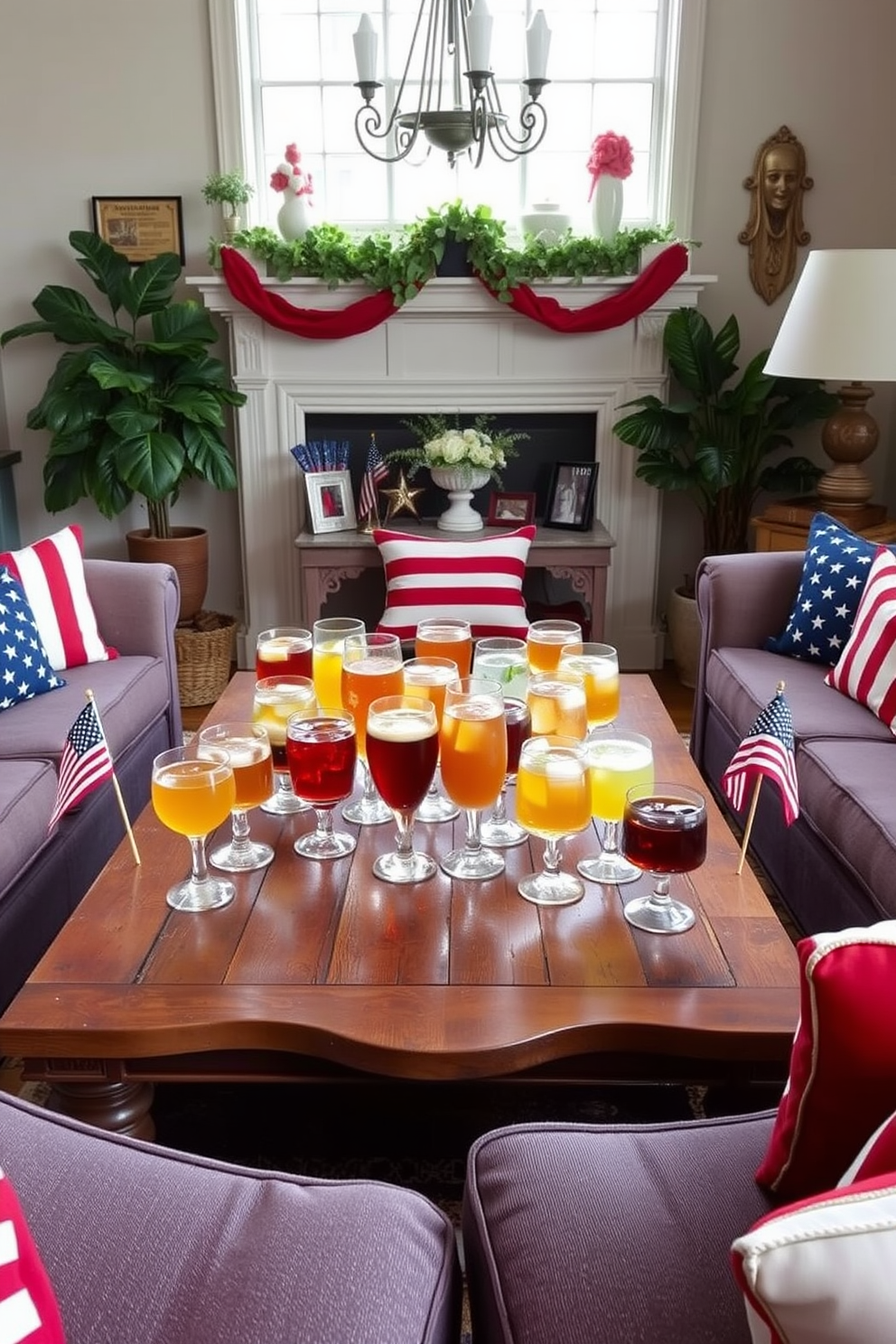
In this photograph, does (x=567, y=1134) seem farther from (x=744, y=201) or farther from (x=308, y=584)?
(x=744, y=201)

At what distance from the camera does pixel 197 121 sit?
12.7ft

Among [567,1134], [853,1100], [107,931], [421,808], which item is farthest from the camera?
[421,808]

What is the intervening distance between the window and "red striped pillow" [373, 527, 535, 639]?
154cm

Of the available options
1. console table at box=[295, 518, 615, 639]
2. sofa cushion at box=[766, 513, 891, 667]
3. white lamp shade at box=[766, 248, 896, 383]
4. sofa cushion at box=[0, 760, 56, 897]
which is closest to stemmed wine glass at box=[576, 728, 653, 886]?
sofa cushion at box=[0, 760, 56, 897]

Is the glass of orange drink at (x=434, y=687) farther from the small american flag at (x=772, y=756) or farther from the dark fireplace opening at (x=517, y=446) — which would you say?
the dark fireplace opening at (x=517, y=446)

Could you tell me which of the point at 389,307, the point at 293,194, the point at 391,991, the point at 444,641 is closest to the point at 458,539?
the point at 389,307

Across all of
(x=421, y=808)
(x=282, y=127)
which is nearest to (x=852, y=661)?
(x=421, y=808)

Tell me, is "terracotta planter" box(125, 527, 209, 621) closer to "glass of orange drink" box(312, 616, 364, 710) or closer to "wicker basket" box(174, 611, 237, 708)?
"wicker basket" box(174, 611, 237, 708)

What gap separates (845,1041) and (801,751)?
1.47 m

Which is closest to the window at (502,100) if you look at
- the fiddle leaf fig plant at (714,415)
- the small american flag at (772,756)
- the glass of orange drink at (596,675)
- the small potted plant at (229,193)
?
the small potted plant at (229,193)

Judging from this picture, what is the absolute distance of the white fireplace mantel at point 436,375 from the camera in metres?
3.87

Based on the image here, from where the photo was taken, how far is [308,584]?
3.80 m

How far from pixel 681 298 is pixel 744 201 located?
45cm

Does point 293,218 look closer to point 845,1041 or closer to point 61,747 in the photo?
point 61,747
